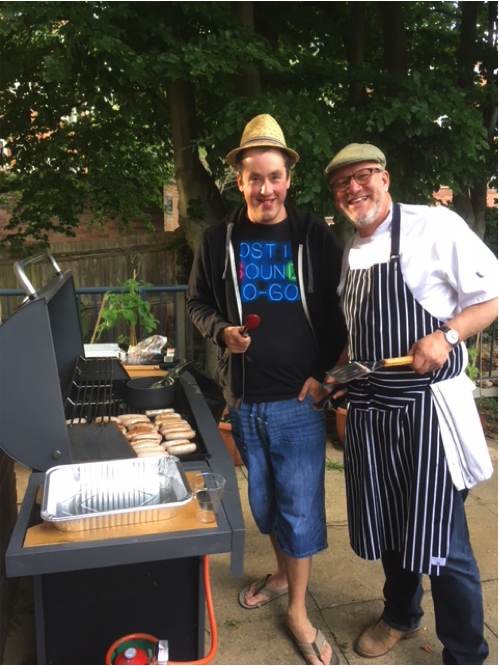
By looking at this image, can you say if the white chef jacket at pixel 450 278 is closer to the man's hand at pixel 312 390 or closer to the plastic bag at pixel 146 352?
the man's hand at pixel 312 390

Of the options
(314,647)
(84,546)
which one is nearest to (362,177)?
(84,546)

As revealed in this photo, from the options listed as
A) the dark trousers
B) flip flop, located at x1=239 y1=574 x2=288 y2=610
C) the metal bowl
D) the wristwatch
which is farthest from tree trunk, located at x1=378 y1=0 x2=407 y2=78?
flip flop, located at x1=239 y1=574 x2=288 y2=610

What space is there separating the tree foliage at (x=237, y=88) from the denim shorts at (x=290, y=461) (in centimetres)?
98

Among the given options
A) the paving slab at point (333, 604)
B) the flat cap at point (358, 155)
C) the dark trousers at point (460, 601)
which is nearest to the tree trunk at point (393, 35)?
the flat cap at point (358, 155)

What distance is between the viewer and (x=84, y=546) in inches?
48.4

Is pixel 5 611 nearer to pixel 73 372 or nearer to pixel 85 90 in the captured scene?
pixel 73 372

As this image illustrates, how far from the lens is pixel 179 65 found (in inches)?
53.1

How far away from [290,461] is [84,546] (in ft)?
3.13

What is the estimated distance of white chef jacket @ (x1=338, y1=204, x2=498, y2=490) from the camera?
160cm

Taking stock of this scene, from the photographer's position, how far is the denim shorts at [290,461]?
1.99 meters

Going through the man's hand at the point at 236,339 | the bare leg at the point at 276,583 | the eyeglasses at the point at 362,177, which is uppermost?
the eyeglasses at the point at 362,177

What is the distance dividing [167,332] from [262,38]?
3865 millimetres

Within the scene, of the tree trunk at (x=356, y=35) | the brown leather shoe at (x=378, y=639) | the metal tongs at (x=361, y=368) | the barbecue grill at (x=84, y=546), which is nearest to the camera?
the tree trunk at (x=356, y=35)

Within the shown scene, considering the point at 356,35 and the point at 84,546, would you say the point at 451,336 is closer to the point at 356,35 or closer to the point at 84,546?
the point at 356,35
